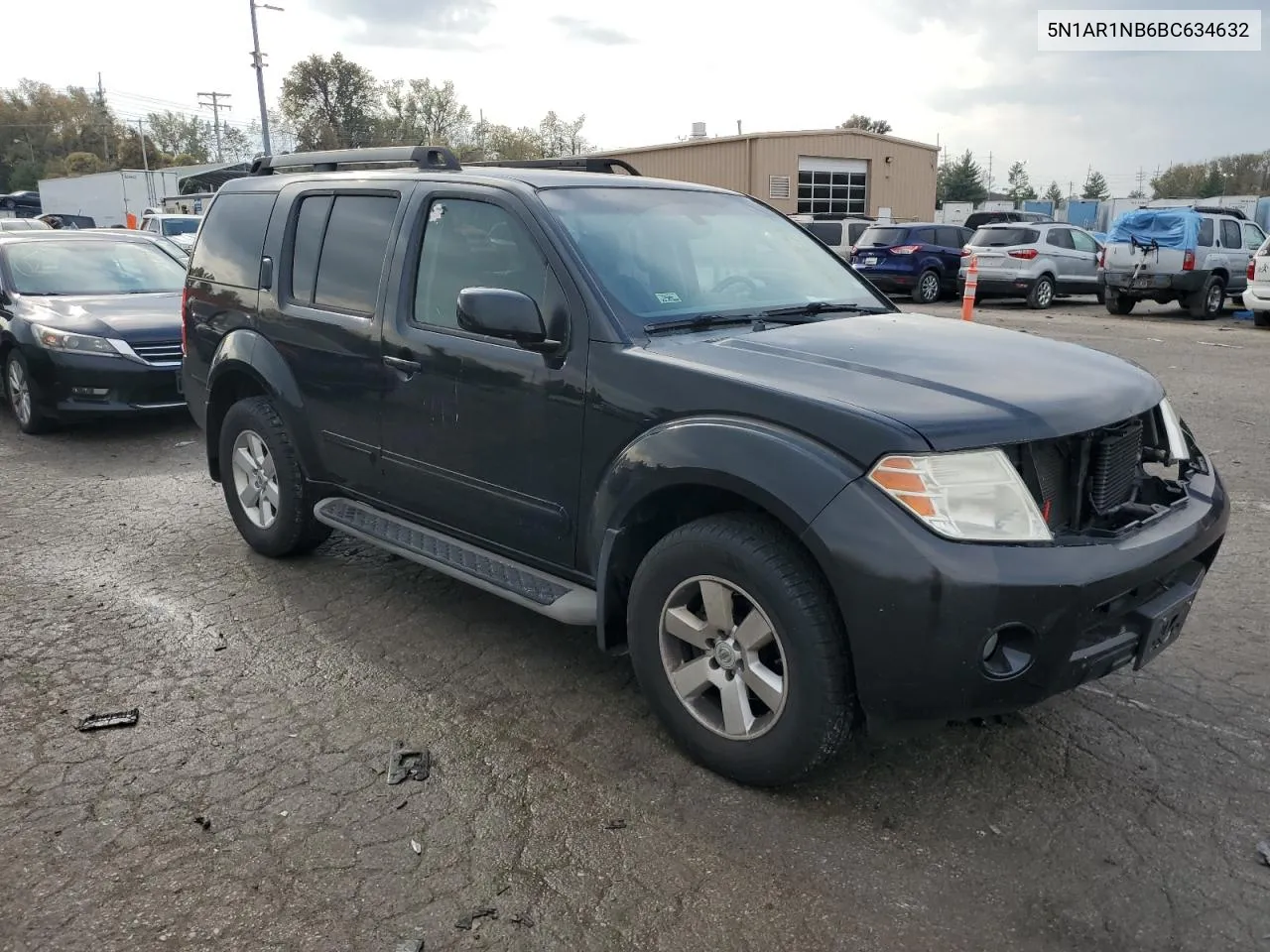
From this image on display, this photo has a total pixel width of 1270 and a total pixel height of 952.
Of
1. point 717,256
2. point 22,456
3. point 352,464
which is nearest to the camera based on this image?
point 717,256

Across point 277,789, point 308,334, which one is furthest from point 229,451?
point 277,789

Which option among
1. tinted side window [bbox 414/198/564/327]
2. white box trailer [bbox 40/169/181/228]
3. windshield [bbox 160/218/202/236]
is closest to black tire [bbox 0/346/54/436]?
tinted side window [bbox 414/198/564/327]

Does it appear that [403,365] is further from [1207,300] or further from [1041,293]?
[1041,293]

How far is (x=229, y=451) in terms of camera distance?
17.0ft

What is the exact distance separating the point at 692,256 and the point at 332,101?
7336 cm

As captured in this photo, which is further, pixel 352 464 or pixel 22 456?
pixel 22 456

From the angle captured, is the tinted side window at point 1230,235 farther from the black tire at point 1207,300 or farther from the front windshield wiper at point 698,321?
the front windshield wiper at point 698,321

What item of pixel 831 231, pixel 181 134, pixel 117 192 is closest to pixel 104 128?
pixel 181 134

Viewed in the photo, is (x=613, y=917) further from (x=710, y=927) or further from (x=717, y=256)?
(x=717, y=256)

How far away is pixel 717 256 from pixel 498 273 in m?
0.88

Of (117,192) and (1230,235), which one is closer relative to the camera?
(1230,235)

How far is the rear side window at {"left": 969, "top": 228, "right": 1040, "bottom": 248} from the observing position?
1961 cm

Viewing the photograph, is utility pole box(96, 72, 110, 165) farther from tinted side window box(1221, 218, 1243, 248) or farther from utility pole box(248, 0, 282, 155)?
tinted side window box(1221, 218, 1243, 248)

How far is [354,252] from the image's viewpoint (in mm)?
4402
